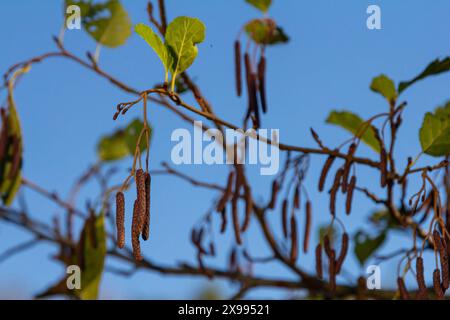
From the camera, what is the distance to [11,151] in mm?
1459

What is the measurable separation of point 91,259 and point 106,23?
56cm

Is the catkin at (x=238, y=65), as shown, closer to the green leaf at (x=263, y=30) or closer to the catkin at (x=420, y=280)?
the green leaf at (x=263, y=30)

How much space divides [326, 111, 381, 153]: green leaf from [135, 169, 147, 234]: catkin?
63 centimetres

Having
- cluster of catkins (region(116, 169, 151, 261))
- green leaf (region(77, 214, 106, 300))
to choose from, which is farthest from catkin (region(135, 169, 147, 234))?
green leaf (region(77, 214, 106, 300))

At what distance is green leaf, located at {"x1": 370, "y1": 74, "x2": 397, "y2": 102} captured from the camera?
1413mm

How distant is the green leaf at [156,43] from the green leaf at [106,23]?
2.02 ft

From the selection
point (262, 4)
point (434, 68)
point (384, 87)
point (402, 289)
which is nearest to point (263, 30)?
point (262, 4)

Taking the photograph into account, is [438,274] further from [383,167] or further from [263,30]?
[263,30]

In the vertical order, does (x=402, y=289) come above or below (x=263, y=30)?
below

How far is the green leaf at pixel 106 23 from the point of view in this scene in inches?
67.1

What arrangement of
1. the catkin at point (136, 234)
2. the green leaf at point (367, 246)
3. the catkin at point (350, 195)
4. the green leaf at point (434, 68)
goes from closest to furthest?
the catkin at point (136, 234), the catkin at point (350, 195), the green leaf at point (434, 68), the green leaf at point (367, 246)

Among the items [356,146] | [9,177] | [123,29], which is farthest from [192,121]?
[123,29]

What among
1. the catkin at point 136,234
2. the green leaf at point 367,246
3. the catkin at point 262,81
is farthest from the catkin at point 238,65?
the green leaf at point 367,246
